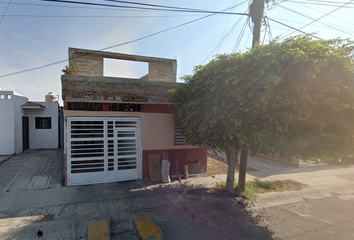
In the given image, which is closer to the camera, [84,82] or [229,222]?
[229,222]

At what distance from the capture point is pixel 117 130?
275 inches

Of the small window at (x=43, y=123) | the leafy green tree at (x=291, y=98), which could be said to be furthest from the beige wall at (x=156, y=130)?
the small window at (x=43, y=123)

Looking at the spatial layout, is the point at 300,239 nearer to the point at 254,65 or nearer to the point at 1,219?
the point at 254,65

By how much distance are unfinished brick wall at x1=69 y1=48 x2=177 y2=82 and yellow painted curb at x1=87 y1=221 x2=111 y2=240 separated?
8273 mm

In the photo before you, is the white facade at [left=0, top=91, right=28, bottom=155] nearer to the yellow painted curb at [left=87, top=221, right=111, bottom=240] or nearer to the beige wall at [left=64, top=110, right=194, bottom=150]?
the beige wall at [left=64, top=110, right=194, bottom=150]

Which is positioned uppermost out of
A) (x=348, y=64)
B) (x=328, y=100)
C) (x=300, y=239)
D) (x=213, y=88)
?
(x=348, y=64)

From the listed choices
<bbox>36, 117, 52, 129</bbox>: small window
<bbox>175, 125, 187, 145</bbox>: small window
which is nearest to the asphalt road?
<bbox>175, 125, 187, 145</bbox>: small window

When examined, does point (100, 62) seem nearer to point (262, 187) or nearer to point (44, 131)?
point (44, 131)

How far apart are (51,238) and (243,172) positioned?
5.61 m

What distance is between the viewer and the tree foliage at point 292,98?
407 cm

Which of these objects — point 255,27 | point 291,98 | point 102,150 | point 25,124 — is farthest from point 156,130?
point 25,124

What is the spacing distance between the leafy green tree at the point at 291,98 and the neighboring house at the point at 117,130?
3049 millimetres

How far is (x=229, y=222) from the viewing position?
4.80 meters

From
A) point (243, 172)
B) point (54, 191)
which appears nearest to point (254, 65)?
point (243, 172)
